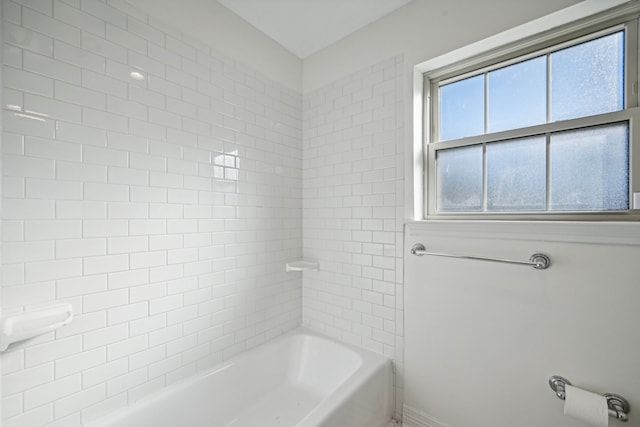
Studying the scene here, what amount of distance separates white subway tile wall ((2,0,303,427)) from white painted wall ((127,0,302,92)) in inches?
3.3

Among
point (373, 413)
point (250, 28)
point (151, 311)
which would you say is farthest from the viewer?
point (250, 28)

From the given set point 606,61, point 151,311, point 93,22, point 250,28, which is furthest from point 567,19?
point 151,311

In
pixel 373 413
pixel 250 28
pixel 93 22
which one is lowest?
pixel 373 413

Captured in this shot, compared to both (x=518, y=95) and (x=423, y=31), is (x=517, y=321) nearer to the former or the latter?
(x=518, y=95)

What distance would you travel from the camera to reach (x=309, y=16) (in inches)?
68.6

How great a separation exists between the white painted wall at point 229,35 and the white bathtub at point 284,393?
1.93 meters

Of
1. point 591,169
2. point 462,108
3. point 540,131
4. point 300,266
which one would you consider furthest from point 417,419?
point 462,108

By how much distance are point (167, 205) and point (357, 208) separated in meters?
1.16

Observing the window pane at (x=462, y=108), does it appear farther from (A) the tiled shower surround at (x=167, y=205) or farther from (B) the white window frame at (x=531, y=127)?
(A) the tiled shower surround at (x=167, y=205)

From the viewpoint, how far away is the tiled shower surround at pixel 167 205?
104cm

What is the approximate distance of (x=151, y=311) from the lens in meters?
1.35

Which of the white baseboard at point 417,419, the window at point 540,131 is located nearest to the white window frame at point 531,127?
the window at point 540,131

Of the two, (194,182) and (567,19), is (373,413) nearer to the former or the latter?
(194,182)

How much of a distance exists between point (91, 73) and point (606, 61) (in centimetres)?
229
